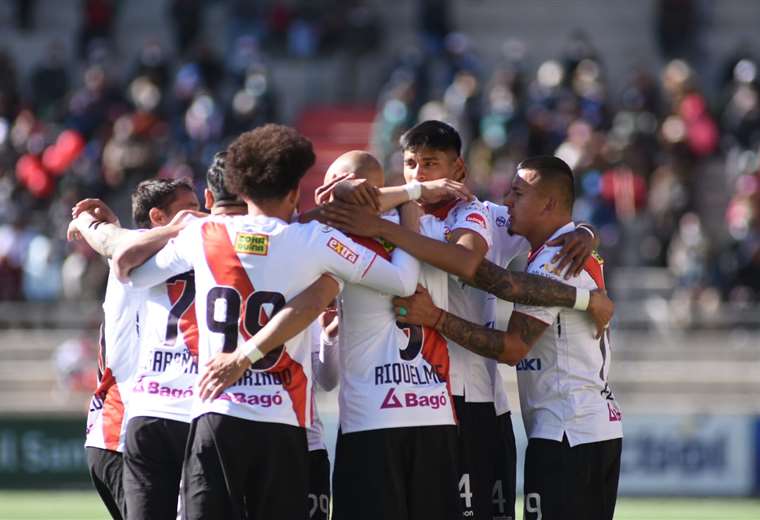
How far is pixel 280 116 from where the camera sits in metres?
24.0

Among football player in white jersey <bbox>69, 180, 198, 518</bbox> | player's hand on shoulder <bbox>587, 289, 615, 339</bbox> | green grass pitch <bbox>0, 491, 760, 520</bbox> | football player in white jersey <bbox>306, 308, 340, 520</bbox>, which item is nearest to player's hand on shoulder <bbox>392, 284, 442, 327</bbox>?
football player in white jersey <bbox>306, 308, 340, 520</bbox>

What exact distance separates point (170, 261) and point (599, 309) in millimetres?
2108

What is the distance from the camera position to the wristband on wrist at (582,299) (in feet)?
23.1

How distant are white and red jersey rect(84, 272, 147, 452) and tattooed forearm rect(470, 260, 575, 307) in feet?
5.47

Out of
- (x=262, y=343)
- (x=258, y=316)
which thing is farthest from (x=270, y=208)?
(x=262, y=343)

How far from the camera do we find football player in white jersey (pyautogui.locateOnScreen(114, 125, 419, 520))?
20.5 feet

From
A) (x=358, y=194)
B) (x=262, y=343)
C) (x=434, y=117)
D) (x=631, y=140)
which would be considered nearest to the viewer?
(x=262, y=343)

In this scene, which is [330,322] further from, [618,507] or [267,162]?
[618,507]

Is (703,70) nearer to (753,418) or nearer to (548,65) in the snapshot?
(548,65)

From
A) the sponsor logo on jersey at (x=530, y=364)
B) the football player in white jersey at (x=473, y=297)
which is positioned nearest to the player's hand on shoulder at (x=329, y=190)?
the football player in white jersey at (x=473, y=297)

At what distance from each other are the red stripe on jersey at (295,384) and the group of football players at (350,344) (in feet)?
0.04

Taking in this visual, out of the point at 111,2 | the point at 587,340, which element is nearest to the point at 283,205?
the point at 587,340

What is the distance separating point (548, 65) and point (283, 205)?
16545 mm

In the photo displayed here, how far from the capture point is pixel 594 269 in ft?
24.0
